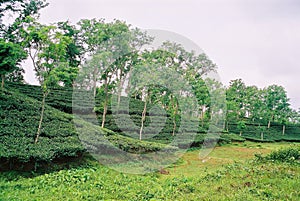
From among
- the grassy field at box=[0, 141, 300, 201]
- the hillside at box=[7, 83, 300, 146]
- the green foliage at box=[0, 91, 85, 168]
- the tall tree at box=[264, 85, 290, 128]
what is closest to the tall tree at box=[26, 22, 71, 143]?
the green foliage at box=[0, 91, 85, 168]

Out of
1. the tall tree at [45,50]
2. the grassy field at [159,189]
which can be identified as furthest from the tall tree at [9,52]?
the grassy field at [159,189]

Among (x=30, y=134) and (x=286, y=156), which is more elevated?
(x=286, y=156)

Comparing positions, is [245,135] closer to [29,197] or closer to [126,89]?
[126,89]

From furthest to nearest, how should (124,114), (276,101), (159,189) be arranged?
(276,101)
(124,114)
(159,189)

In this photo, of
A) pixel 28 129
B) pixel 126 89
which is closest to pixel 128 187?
pixel 28 129

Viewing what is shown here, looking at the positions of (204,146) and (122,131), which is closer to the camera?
(122,131)

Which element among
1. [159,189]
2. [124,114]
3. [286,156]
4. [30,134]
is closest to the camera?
[159,189]

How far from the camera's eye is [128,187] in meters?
6.95

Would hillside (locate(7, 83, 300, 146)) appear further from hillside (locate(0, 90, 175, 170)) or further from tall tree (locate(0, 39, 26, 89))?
tall tree (locate(0, 39, 26, 89))

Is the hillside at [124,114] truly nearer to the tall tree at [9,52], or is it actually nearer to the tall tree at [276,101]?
the tall tree at [9,52]

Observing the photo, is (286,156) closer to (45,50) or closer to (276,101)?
(45,50)

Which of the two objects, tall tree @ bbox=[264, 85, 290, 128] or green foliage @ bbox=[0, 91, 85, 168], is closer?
green foliage @ bbox=[0, 91, 85, 168]

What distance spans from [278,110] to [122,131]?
2619cm

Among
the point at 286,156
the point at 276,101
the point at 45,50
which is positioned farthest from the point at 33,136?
the point at 276,101
